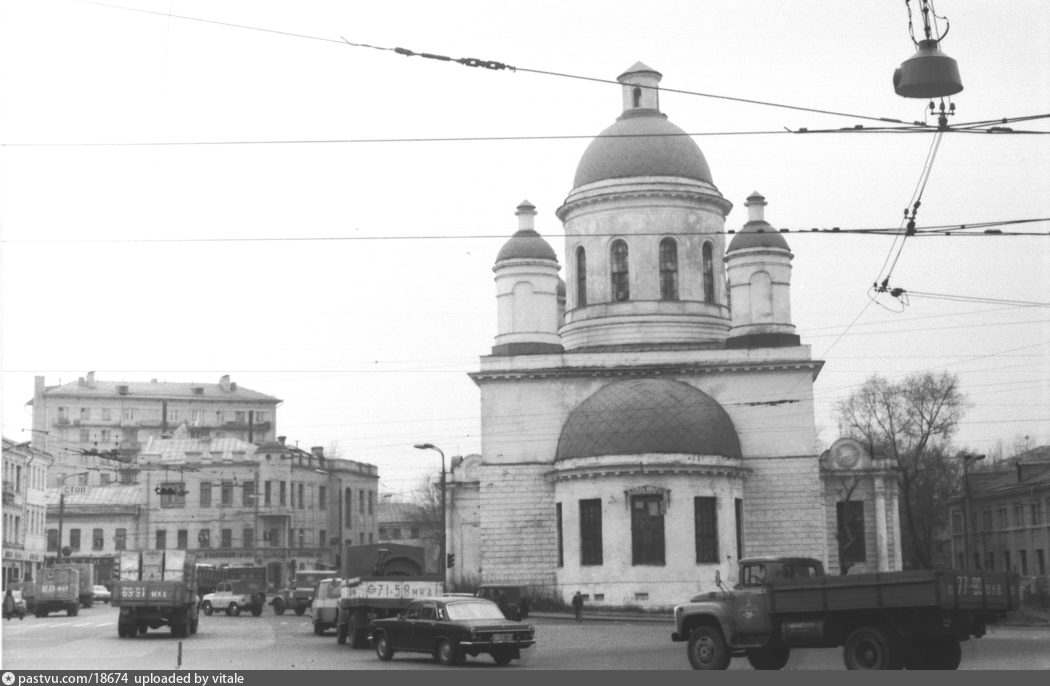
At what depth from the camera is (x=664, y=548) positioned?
4925 cm

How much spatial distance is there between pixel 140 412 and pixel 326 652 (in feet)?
305

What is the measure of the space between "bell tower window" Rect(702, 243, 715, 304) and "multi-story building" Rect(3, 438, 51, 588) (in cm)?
3135

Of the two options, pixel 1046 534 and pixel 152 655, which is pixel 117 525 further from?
pixel 152 655

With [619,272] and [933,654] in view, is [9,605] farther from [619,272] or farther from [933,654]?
[933,654]

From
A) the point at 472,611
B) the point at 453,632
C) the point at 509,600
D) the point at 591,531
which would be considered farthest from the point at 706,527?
the point at 453,632

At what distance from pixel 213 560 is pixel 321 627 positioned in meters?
51.6

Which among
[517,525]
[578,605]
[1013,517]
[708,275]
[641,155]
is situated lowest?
[578,605]

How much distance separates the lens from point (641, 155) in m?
56.8

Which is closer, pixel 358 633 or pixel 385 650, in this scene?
pixel 385 650

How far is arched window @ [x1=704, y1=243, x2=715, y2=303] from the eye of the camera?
2258 inches

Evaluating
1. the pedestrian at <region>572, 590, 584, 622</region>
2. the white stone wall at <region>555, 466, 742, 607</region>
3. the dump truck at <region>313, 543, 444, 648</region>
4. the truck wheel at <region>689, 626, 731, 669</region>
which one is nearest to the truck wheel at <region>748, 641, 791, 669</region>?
the truck wheel at <region>689, 626, 731, 669</region>

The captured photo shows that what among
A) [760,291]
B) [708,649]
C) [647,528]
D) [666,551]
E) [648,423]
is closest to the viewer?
[708,649]

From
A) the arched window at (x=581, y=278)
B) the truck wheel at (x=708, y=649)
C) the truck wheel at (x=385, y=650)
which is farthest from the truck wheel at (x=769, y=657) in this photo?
the arched window at (x=581, y=278)

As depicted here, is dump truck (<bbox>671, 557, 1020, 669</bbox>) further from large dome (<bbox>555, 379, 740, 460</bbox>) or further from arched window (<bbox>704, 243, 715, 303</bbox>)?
arched window (<bbox>704, 243, 715, 303</bbox>)
